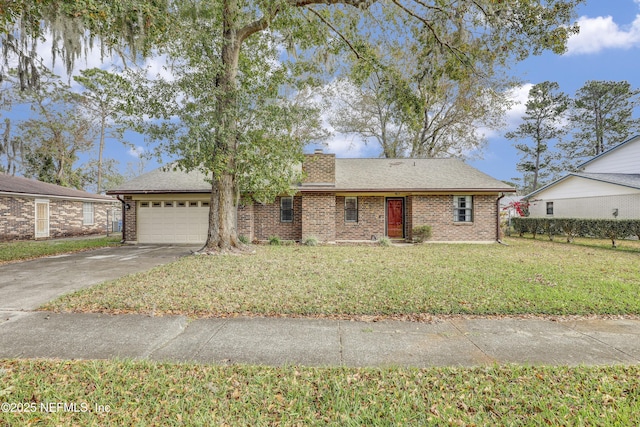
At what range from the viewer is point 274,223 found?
13.9 m

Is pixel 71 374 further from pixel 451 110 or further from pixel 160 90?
pixel 451 110

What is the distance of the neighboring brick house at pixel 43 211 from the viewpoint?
14.4 metres

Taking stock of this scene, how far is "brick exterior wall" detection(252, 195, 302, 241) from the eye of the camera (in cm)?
1388

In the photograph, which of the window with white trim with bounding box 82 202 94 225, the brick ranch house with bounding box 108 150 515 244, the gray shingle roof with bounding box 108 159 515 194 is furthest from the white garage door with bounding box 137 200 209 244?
the window with white trim with bounding box 82 202 94 225

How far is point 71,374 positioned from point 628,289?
8.88 metres

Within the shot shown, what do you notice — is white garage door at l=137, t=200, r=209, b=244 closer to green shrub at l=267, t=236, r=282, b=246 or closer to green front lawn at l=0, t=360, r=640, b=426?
green shrub at l=267, t=236, r=282, b=246

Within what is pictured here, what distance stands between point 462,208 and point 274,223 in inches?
345

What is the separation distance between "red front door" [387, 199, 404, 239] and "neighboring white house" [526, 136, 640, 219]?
12.0 m

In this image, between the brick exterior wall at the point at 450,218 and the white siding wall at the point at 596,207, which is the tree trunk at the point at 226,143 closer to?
the brick exterior wall at the point at 450,218

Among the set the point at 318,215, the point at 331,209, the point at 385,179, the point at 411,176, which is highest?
the point at 411,176

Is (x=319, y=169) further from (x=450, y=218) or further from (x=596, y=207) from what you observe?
(x=596, y=207)

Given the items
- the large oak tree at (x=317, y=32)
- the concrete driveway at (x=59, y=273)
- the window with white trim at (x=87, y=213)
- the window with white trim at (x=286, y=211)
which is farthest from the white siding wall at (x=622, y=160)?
the window with white trim at (x=87, y=213)

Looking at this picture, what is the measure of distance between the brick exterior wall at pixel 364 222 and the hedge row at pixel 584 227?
9.09 meters

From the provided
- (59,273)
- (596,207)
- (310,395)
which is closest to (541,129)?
(596,207)
